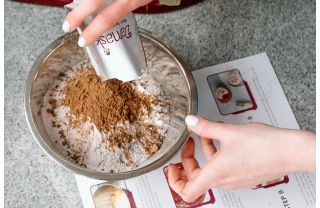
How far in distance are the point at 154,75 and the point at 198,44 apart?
0.12 metres

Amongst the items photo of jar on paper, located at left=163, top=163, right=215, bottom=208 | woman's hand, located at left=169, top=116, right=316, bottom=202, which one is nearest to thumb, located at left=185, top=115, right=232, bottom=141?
woman's hand, located at left=169, top=116, right=316, bottom=202

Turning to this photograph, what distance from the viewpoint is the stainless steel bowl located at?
551 millimetres

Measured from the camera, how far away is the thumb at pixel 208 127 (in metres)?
0.52

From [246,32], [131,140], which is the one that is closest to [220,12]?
[246,32]

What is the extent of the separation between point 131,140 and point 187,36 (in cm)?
22

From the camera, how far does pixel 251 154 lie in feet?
1.67

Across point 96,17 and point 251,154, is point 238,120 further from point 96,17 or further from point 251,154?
point 96,17

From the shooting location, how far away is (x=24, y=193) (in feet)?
2.08

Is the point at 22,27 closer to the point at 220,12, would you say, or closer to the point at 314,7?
the point at 220,12

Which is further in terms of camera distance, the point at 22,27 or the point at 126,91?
the point at 22,27

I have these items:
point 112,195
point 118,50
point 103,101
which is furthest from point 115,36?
point 112,195

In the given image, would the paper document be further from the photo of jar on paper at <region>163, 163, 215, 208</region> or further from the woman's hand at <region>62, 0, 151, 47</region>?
the woman's hand at <region>62, 0, 151, 47</region>

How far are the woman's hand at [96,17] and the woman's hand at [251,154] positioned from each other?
0.14m

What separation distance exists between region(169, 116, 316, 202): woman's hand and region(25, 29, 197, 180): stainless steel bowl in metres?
0.05
